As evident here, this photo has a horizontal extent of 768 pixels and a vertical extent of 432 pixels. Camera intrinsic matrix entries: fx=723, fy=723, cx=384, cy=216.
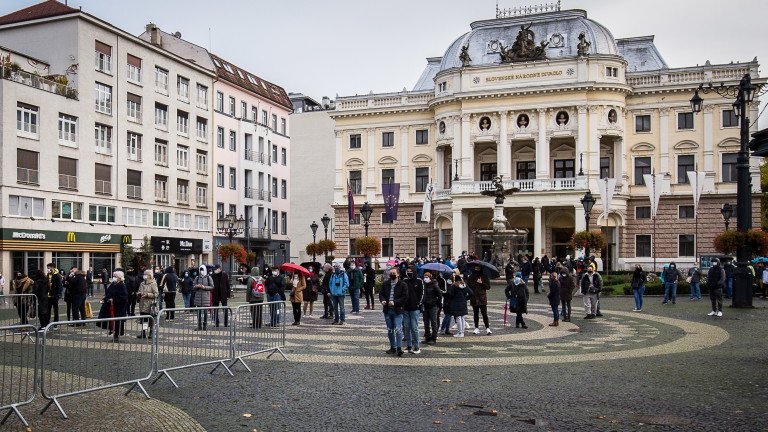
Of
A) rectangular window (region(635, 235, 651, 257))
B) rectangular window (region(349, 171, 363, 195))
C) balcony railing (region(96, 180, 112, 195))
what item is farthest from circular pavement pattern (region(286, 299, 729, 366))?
rectangular window (region(349, 171, 363, 195))

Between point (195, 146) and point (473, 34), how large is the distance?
2664 centimetres

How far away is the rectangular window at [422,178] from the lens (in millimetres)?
65938

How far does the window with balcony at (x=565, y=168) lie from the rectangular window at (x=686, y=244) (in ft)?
33.0

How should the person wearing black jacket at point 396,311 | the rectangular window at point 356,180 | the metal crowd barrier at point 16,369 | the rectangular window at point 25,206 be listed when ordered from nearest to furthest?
the metal crowd barrier at point 16,369 → the person wearing black jacket at point 396,311 → the rectangular window at point 25,206 → the rectangular window at point 356,180

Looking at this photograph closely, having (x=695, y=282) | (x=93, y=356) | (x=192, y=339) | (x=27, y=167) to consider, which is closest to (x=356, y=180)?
(x=27, y=167)

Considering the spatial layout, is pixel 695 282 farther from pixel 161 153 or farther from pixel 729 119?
pixel 161 153

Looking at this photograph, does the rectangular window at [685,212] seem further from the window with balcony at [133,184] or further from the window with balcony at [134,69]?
the window with balcony at [134,69]

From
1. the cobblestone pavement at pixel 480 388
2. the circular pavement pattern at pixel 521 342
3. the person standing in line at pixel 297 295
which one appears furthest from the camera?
the person standing in line at pixel 297 295

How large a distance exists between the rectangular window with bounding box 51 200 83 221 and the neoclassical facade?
28.9 m

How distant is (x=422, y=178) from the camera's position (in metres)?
66.2

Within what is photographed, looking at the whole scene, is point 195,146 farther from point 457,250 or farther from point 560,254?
point 560,254

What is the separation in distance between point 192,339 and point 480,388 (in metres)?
4.67

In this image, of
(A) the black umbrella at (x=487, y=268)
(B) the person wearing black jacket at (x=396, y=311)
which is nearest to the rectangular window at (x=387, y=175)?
(A) the black umbrella at (x=487, y=268)

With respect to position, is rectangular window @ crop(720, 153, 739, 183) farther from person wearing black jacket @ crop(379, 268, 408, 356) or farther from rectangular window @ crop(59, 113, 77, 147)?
person wearing black jacket @ crop(379, 268, 408, 356)
